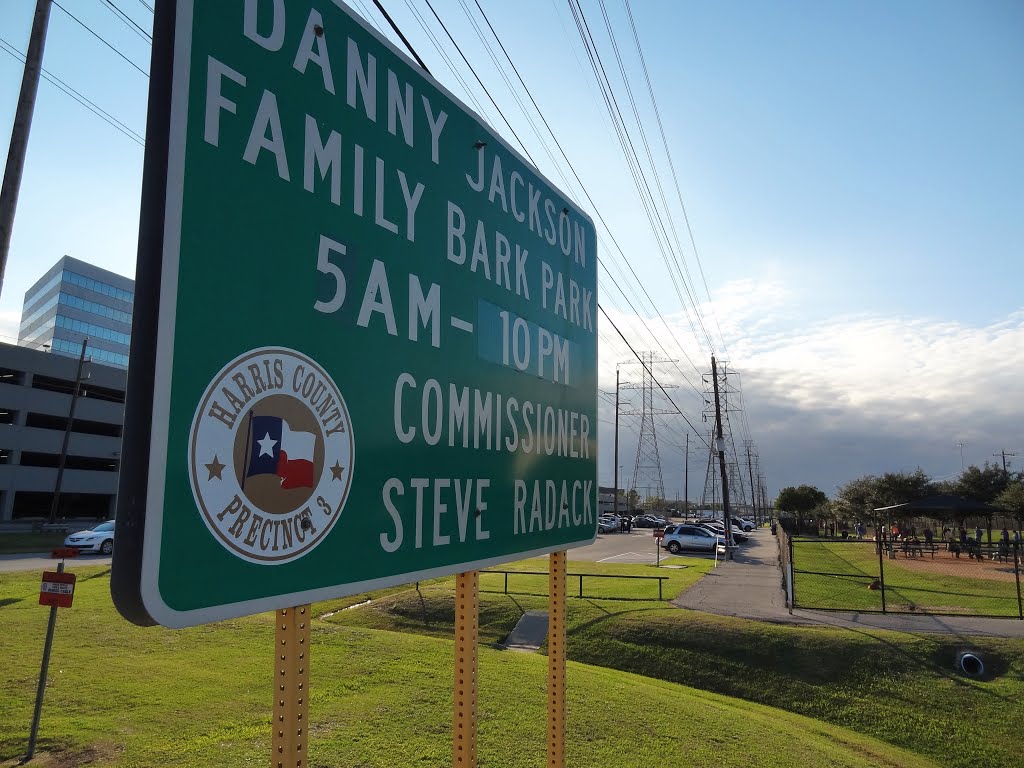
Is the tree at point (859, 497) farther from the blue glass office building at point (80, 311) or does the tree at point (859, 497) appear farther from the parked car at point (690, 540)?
the blue glass office building at point (80, 311)

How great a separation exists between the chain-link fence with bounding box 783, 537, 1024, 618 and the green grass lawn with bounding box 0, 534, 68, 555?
25.1 metres

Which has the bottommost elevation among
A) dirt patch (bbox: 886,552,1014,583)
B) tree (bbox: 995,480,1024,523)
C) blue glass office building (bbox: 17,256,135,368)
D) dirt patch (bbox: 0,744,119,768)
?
dirt patch (bbox: 886,552,1014,583)

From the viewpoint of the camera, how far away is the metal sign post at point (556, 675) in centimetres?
317

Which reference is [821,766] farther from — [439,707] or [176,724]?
[176,724]

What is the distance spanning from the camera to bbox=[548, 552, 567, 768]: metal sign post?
3174mm

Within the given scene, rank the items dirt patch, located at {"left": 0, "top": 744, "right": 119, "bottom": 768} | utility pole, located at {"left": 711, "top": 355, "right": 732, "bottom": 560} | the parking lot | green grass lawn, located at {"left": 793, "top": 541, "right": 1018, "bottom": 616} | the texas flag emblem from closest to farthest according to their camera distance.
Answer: the texas flag emblem → dirt patch, located at {"left": 0, "top": 744, "right": 119, "bottom": 768} → green grass lawn, located at {"left": 793, "top": 541, "right": 1018, "bottom": 616} → the parking lot → utility pole, located at {"left": 711, "top": 355, "right": 732, "bottom": 560}

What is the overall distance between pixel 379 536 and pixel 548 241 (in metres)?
1.94

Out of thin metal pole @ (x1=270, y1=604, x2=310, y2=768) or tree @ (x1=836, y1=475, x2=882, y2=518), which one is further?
tree @ (x1=836, y1=475, x2=882, y2=518)

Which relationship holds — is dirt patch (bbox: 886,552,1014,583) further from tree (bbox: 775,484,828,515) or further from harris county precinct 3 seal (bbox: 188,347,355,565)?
tree (bbox: 775,484,828,515)

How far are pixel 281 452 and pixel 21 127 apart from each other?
7246 millimetres

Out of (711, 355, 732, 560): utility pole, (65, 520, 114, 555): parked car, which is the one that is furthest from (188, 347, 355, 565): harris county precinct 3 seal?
(711, 355, 732, 560): utility pole

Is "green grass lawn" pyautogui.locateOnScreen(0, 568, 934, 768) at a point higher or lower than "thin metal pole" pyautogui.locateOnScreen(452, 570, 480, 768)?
lower

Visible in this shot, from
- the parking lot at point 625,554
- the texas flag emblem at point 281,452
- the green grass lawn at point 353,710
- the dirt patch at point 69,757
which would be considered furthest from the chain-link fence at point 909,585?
the texas flag emblem at point 281,452

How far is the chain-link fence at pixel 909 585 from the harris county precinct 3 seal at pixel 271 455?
14.6 m
